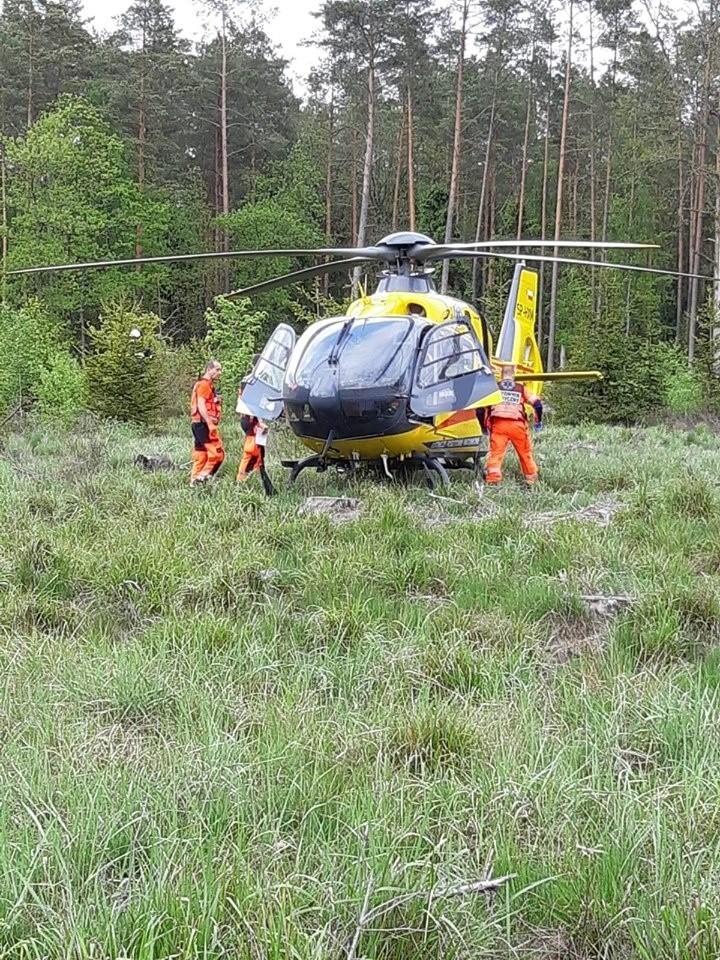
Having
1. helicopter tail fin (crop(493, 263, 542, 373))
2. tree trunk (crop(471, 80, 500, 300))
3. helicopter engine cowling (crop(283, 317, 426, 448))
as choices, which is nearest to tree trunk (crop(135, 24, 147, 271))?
tree trunk (crop(471, 80, 500, 300))

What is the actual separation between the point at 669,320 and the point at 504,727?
3820cm

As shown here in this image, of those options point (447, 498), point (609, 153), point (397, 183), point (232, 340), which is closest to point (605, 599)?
point (447, 498)

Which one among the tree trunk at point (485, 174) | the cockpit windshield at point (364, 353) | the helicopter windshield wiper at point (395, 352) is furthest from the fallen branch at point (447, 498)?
the tree trunk at point (485, 174)

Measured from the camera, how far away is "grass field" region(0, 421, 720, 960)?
1.77 m

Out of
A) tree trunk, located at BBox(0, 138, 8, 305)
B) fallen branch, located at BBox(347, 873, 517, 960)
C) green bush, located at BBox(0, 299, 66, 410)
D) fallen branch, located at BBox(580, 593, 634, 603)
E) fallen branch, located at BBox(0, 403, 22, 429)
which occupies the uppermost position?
tree trunk, located at BBox(0, 138, 8, 305)

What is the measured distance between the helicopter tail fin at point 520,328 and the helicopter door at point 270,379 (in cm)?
309

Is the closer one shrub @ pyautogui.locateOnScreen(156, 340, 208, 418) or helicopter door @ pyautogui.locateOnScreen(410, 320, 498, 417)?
helicopter door @ pyautogui.locateOnScreen(410, 320, 498, 417)

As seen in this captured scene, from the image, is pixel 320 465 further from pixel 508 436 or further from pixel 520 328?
pixel 520 328

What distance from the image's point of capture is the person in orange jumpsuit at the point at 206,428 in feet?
28.4

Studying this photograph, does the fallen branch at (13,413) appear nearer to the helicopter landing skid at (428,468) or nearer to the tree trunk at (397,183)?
the helicopter landing skid at (428,468)

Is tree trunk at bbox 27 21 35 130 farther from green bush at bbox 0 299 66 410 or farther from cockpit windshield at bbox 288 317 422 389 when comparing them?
cockpit windshield at bbox 288 317 422 389

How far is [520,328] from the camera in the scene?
1131 cm

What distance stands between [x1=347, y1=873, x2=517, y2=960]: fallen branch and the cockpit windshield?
20.1 feet

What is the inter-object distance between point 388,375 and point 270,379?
5.08 feet
